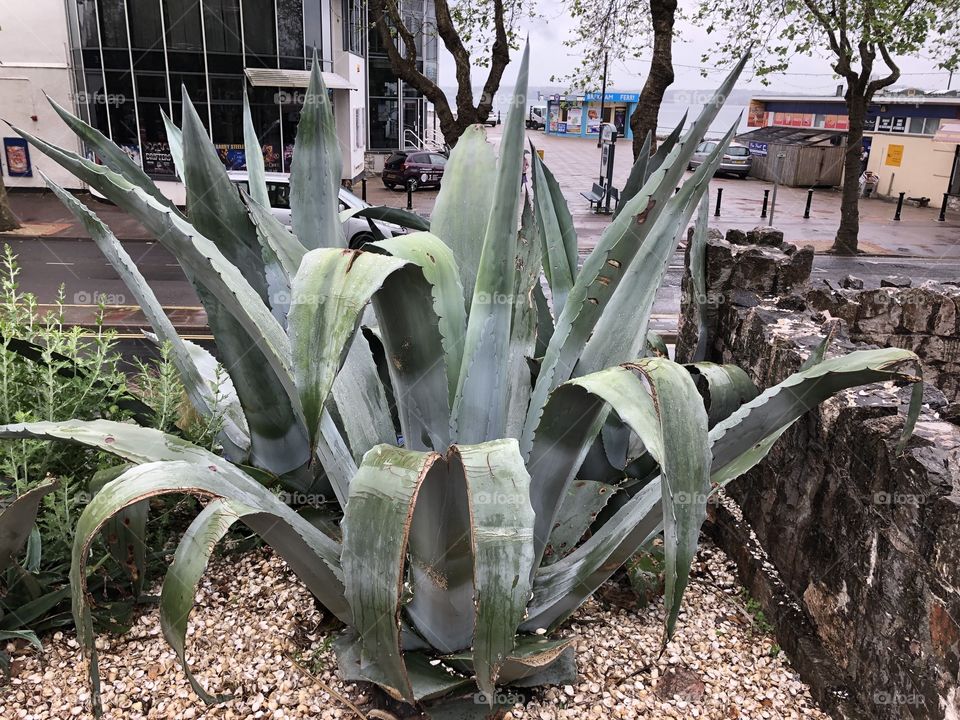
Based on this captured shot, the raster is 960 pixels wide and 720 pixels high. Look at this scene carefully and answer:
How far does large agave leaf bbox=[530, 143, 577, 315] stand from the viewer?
2787 mm

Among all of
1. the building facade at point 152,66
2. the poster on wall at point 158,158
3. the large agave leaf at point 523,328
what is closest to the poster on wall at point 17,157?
the building facade at point 152,66

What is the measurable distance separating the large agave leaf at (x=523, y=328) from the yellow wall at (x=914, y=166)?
74.4ft

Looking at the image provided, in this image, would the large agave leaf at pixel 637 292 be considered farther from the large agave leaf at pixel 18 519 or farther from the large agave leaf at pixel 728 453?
the large agave leaf at pixel 18 519

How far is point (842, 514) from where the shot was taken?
2316 mm

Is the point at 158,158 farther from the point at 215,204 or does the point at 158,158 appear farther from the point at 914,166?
the point at 914,166

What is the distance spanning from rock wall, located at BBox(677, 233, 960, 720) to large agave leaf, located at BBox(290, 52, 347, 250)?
1.78 meters

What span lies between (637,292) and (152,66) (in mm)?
17384

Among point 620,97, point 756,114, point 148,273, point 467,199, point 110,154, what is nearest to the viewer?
point 110,154

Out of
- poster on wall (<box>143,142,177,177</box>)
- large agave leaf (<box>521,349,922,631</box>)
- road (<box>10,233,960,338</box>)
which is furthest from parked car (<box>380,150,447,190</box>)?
large agave leaf (<box>521,349,922,631</box>)

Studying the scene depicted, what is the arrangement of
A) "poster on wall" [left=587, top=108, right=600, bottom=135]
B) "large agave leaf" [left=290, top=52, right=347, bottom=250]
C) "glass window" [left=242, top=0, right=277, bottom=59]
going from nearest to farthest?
"large agave leaf" [left=290, top=52, right=347, bottom=250] → "glass window" [left=242, top=0, right=277, bottom=59] → "poster on wall" [left=587, top=108, right=600, bottom=135]

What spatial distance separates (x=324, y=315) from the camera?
1338mm

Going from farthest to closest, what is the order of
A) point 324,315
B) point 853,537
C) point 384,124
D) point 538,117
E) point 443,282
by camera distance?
1. point 538,117
2. point 384,124
3. point 853,537
4. point 443,282
5. point 324,315

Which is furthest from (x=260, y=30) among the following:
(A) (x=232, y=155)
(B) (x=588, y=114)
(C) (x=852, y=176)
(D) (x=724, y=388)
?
(B) (x=588, y=114)

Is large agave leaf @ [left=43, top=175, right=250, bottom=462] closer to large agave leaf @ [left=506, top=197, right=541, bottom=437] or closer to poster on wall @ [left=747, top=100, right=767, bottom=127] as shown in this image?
large agave leaf @ [left=506, top=197, right=541, bottom=437]
